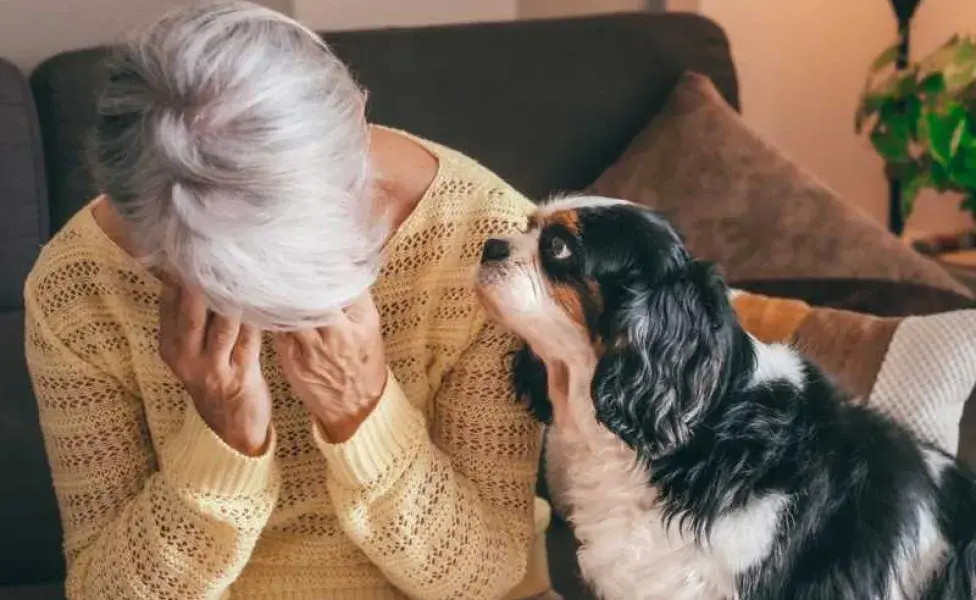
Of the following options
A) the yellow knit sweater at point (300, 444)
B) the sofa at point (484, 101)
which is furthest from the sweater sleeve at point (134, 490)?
the sofa at point (484, 101)

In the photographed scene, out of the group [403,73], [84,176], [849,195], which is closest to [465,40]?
[403,73]

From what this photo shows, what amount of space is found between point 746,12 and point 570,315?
193cm

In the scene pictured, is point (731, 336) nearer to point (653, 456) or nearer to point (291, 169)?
point (653, 456)

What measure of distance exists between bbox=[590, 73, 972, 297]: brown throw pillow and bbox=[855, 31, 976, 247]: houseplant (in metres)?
0.56

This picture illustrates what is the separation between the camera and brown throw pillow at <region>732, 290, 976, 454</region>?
1457mm

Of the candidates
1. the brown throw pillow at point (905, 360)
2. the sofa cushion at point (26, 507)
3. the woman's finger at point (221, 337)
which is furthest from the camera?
the sofa cushion at point (26, 507)

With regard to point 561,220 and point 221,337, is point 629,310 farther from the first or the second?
point 221,337

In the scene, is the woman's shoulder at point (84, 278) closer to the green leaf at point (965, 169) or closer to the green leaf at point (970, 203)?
the green leaf at point (965, 169)

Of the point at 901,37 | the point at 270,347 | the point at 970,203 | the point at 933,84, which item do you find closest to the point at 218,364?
the point at 270,347

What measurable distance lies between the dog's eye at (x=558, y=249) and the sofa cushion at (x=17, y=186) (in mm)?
1171

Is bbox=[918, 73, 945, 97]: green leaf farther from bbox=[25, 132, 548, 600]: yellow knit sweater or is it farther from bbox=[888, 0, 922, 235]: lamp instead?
bbox=[25, 132, 548, 600]: yellow knit sweater

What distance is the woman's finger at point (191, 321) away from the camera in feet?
3.53

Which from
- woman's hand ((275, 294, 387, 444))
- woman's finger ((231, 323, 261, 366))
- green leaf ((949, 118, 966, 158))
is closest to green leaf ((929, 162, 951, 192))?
green leaf ((949, 118, 966, 158))

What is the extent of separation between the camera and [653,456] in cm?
124
